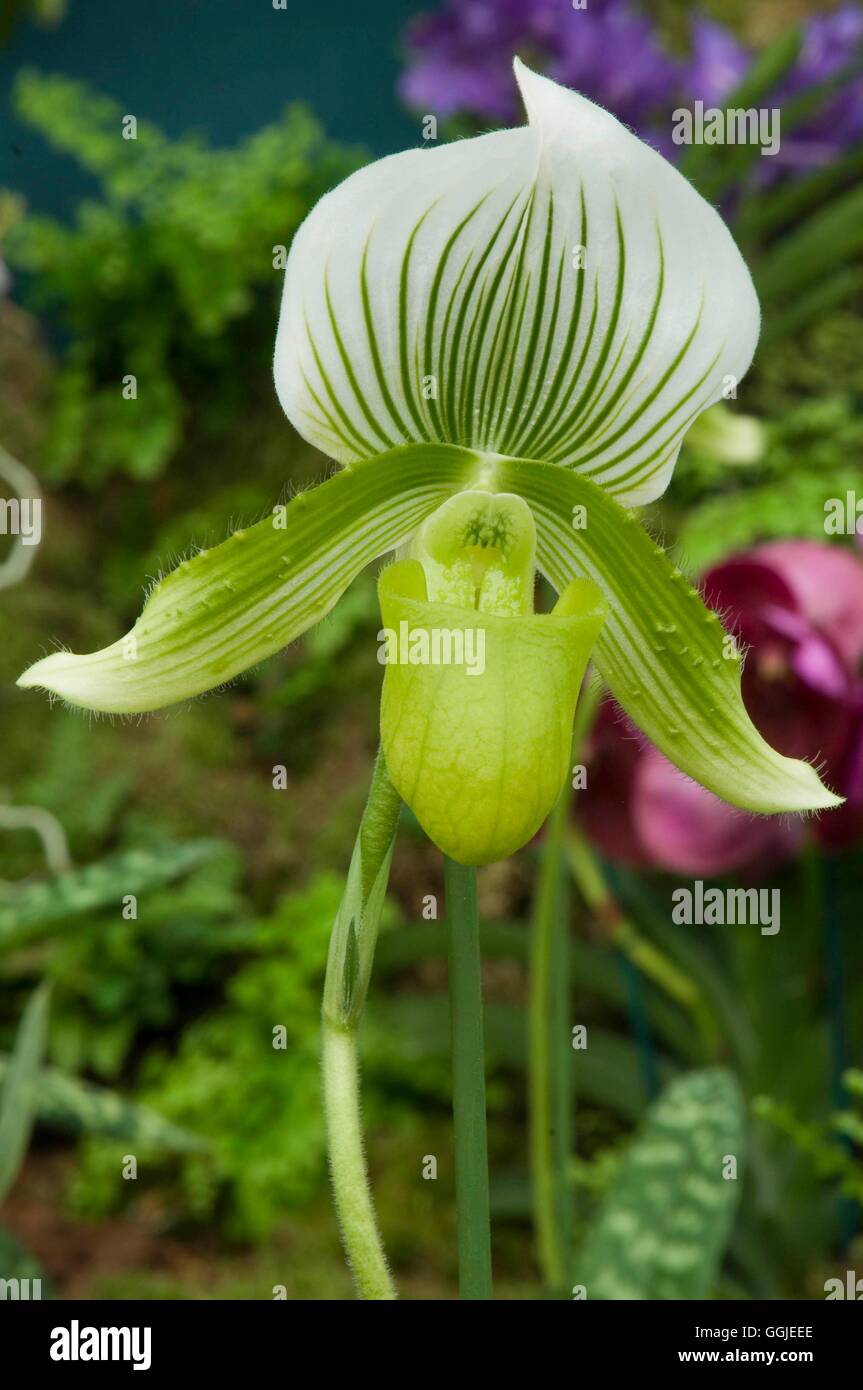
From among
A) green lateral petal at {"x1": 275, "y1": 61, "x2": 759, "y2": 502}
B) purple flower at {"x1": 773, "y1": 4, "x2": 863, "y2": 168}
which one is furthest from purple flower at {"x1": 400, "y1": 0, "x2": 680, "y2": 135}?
green lateral petal at {"x1": 275, "y1": 61, "x2": 759, "y2": 502}

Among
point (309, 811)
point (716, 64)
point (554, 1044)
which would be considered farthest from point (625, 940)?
point (716, 64)

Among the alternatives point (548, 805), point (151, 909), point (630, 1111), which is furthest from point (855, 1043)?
point (548, 805)

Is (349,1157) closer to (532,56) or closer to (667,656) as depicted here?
(667,656)

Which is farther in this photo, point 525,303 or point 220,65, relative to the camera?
point 220,65

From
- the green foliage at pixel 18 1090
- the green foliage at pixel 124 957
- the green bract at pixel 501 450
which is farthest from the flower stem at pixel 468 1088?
the green foliage at pixel 124 957
